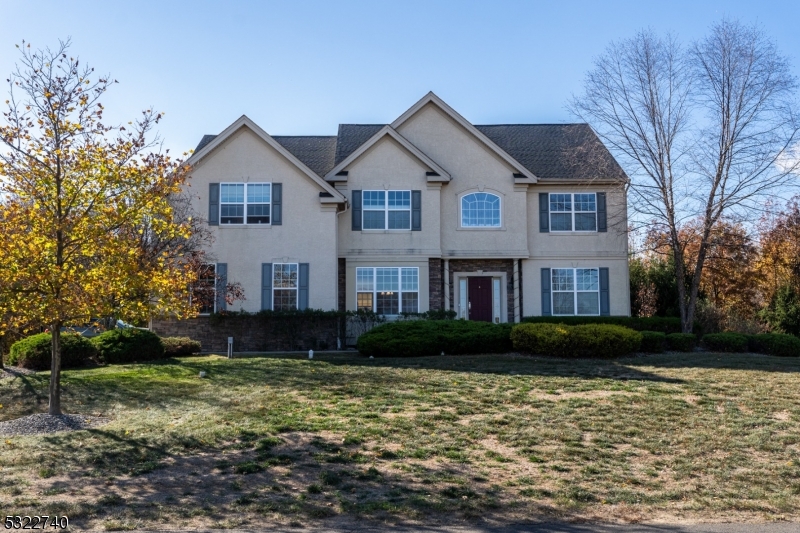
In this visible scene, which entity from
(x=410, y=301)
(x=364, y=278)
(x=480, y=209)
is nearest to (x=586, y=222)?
(x=480, y=209)

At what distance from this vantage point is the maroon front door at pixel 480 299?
25.1 metres

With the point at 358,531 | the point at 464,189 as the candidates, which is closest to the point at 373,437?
the point at 358,531

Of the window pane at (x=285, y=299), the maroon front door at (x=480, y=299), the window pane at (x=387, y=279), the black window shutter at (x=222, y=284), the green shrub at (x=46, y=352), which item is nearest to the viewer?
the green shrub at (x=46, y=352)

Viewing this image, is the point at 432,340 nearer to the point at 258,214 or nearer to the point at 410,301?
the point at 410,301

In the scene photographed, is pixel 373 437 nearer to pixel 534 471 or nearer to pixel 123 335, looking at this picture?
pixel 534 471

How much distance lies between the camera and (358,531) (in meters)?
6.83

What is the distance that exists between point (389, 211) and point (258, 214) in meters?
4.33

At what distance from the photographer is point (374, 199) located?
2447cm

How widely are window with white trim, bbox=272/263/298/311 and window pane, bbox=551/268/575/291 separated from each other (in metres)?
8.85

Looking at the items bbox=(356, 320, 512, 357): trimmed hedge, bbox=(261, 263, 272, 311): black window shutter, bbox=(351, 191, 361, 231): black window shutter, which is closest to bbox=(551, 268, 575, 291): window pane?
bbox=(356, 320, 512, 357): trimmed hedge

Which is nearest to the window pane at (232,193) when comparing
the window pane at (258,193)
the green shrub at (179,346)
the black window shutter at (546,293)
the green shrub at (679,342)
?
the window pane at (258,193)

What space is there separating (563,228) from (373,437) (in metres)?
16.6

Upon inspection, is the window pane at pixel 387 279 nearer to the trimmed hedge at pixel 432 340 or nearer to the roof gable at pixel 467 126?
the trimmed hedge at pixel 432 340

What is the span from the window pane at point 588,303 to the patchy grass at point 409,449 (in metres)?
9.01
